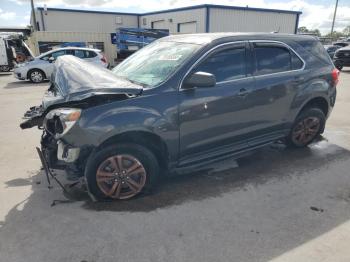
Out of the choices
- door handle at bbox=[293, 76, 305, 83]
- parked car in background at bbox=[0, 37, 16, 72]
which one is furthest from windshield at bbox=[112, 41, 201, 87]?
parked car in background at bbox=[0, 37, 16, 72]

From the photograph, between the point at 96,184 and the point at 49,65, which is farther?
the point at 49,65

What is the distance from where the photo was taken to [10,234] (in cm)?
299

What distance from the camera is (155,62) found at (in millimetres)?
4020

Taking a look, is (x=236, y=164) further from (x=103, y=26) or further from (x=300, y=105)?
(x=103, y=26)

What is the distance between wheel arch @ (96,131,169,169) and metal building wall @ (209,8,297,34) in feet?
83.6

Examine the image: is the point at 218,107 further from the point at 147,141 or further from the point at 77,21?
the point at 77,21

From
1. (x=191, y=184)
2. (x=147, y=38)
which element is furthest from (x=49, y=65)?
(x=191, y=184)

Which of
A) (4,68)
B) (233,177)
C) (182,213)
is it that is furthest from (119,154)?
(4,68)

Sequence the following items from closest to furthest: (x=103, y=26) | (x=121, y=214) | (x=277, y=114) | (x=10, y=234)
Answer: (x=10, y=234), (x=121, y=214), (x=277, y=114), (x=103, y=26)

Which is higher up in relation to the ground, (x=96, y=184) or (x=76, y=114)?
(x=76, y=114)

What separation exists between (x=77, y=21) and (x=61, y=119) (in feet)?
109

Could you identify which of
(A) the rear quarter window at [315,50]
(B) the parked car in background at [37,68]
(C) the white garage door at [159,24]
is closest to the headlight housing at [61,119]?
(A) the rear quarter window at [315,50]

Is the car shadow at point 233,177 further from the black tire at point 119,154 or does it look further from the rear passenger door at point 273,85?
the rear passenger door at point 273,85

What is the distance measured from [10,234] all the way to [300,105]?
4.11m
